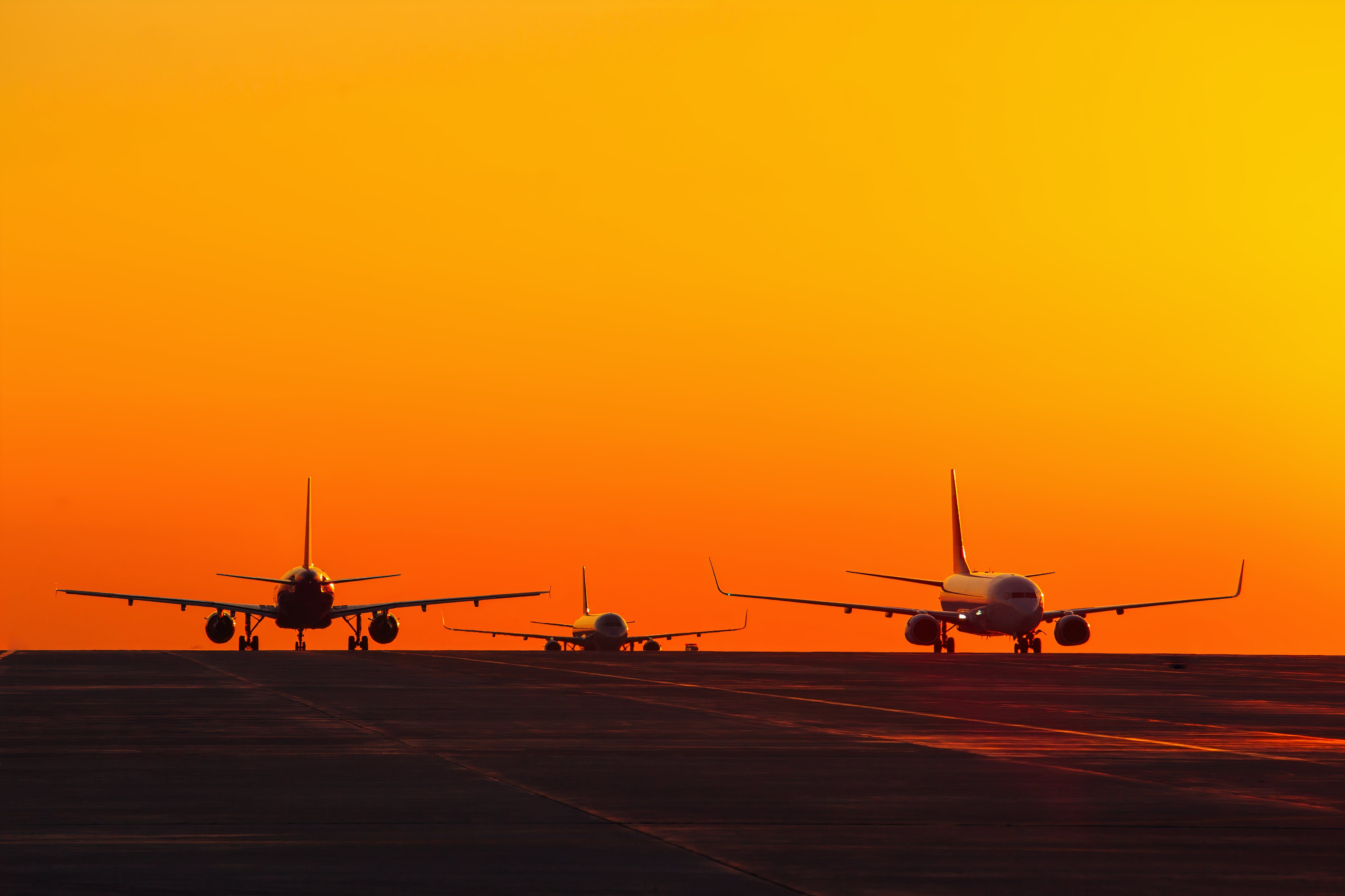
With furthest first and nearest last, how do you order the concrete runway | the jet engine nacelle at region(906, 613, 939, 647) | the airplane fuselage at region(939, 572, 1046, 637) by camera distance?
the jet engine nacelle at region(906, 613, 939, 647) → the airplane fuselage at region(939, 572, 1046, 637) → the concrete runway

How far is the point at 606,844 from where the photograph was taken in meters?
12.1

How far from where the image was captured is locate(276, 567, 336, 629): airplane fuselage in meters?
92.5

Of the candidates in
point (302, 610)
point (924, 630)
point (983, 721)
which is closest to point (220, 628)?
point (302, 610)

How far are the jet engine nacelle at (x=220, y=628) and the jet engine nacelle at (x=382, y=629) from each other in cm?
793

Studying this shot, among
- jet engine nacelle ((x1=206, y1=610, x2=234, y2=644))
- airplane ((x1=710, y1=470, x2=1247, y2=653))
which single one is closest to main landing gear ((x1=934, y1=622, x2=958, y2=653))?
airplane ((x1=710, y1=470, x2=1247, y2=653))

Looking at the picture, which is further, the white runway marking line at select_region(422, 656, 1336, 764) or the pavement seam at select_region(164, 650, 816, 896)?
the white runway marking line at select_region(422, 656, 1336, 764)

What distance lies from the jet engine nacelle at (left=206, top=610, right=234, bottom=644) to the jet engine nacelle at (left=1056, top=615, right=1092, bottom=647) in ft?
154

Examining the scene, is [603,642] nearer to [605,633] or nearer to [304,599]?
[605,633]

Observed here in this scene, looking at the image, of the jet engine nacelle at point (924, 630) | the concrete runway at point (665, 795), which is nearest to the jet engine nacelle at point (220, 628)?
the jet engine nacelle at point (924, 630)

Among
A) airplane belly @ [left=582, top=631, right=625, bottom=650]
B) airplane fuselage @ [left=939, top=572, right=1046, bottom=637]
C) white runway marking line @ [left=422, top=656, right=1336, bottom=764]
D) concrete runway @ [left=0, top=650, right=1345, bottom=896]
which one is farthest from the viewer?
airplane belly @ [left=582, top=631, right=625, bottom=650]

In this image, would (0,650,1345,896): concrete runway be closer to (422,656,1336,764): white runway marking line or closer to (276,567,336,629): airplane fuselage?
(422,656,1336,764): white runway marking line

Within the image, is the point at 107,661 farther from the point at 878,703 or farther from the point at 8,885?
the point at 8,885

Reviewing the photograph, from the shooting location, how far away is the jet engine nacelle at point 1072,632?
9181 centimetres

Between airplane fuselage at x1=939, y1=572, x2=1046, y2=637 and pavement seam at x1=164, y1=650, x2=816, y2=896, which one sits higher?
airplane fuselage at x1=939, y1=572, x2=1046, y2=637
